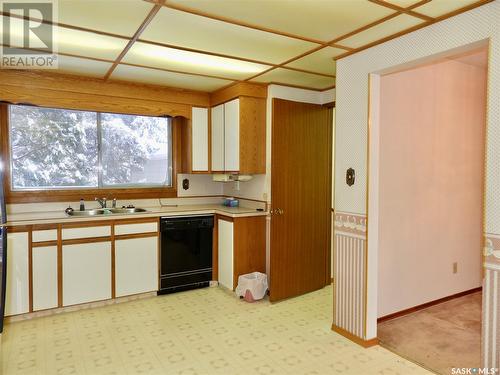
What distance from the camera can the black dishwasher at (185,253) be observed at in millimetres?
4055

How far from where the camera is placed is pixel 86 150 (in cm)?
418

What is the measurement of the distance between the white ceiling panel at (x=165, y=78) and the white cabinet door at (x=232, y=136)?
11.1 inches

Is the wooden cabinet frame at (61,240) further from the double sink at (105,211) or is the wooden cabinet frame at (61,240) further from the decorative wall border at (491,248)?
the decorative wall border at (491,248)

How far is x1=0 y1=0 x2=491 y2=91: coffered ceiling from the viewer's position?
214cm

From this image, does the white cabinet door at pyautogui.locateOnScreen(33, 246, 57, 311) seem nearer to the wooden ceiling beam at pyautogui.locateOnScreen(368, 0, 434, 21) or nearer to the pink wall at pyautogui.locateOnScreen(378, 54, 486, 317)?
the pink wall at pyautogui.locateOnScreen(378, 54, 486, 317)

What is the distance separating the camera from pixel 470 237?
13.4 ft

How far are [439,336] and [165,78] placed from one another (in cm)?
362

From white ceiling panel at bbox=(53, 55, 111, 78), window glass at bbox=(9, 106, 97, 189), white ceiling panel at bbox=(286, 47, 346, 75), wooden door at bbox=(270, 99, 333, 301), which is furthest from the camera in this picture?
wooden door at bbox=(270, 99, 333, 301)

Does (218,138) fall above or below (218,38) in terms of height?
below

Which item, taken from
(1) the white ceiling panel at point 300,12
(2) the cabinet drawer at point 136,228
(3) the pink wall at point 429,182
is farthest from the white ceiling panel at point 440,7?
(2) the cabinet drawer at point 136,228

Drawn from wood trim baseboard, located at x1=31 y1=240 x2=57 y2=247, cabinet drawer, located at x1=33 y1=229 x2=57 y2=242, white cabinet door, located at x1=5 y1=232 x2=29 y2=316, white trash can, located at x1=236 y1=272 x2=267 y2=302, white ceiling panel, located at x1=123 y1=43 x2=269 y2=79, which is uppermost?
white ceiling panel, located at x1=123 y1=43 x2=269 y2=79

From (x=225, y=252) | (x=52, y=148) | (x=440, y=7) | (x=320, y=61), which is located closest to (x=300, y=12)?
(x=440, y=7)

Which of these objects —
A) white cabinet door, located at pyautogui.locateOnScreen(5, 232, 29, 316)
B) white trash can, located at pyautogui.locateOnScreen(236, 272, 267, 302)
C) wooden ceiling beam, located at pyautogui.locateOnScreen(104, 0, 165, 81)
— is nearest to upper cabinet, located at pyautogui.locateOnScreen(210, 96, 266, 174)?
white trash can, located at pyautogui.locateOnScreen(236, 272, 267, 302)

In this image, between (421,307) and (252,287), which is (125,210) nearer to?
(252,287)
